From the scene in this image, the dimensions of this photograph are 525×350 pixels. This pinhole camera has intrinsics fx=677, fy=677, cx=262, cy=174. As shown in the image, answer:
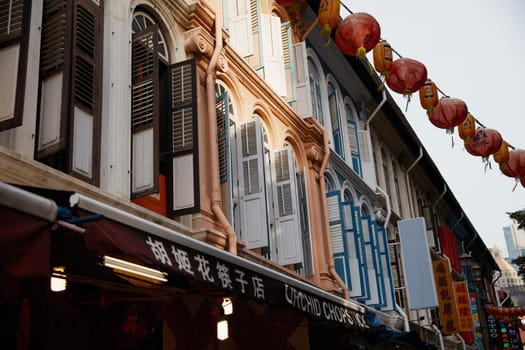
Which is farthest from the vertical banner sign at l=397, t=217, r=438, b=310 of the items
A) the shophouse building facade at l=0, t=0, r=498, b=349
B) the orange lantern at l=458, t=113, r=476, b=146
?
the orange lantern at l=458, t=113, r=476, b=146

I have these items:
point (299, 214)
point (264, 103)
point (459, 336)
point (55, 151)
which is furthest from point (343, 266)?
point (459, 336)

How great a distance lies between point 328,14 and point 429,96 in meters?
3.01

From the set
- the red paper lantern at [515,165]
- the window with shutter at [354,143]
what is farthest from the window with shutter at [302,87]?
the red paper lantern at [515,165]

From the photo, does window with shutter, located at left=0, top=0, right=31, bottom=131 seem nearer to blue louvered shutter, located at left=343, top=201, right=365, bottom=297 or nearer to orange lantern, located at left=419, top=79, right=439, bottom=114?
orange lantern, located at left=419, top=79, right=439, bottom=114

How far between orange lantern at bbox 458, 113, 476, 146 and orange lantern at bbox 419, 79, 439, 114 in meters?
1.16

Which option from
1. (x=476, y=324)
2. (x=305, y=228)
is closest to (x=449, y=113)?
(x=305, y=228)

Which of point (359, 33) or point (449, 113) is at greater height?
Answer: point (359, 33)

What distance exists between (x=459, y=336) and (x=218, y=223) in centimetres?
1856

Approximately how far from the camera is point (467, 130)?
14477mm

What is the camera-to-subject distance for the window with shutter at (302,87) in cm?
1393

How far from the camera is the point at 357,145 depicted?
1812 centimetres

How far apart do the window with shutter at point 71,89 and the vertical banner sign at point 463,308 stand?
686 inches

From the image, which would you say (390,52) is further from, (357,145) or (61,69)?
(61,69)

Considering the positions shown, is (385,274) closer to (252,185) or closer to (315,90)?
(315,90)
